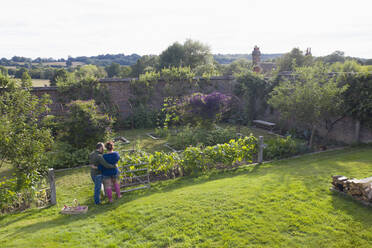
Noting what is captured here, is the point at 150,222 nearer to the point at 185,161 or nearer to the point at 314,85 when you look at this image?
the point at 185,161

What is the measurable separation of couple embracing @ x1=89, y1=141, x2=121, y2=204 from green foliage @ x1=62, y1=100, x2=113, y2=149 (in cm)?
330

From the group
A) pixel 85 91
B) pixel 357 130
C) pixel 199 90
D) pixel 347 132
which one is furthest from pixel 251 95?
pixel 85 91

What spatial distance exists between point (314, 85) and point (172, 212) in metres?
6.76

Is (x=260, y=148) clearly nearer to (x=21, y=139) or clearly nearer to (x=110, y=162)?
(x=110, y=162)

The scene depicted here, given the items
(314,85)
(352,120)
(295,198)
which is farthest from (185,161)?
(352,120)

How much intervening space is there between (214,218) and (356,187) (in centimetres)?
268

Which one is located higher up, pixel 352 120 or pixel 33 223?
pixel 352 120

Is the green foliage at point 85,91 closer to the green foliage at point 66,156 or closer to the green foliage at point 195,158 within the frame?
the green foliage at point 66,156

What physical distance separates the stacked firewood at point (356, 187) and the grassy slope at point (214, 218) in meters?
0.21

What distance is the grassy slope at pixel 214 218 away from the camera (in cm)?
355

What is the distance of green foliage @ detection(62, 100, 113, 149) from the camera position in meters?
8.23

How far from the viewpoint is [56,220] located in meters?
4.51

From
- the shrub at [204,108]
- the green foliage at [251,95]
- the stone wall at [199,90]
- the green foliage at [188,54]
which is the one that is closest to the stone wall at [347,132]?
the stone wall at [199,90]

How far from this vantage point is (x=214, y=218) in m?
4.06
